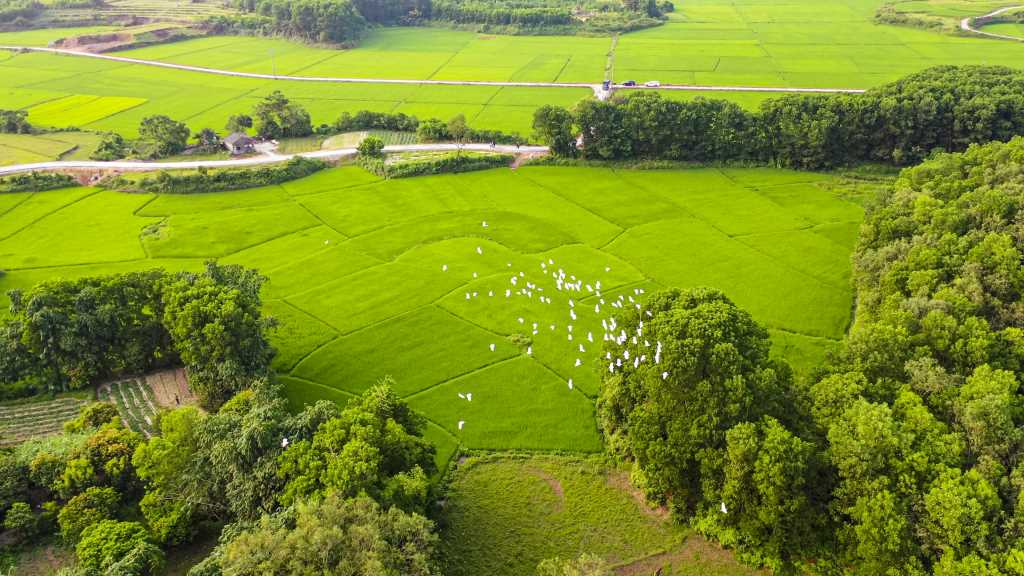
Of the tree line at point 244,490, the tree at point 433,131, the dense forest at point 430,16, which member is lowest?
the tree line at point 244,490

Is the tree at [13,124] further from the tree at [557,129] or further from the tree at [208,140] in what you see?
the tree at [557,129]

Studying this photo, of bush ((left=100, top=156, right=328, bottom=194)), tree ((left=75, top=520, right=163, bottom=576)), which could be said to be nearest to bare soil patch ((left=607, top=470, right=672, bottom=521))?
tree ((left=75, top=520, right=163, bottom=576))

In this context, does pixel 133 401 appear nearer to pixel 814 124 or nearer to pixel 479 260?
pixel 479 260

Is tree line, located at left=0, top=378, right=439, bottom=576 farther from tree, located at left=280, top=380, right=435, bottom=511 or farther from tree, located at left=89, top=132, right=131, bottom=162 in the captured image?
tree, located at left=89, top=132, right=131, bottom=162

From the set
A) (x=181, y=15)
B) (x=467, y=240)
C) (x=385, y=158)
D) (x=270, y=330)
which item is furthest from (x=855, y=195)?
(x=181, y=15)

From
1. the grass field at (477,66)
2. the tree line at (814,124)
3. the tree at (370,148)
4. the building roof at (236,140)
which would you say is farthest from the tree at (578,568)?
the building roof at (236,140)

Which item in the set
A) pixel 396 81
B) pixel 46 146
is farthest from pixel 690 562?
pixel 396 81
